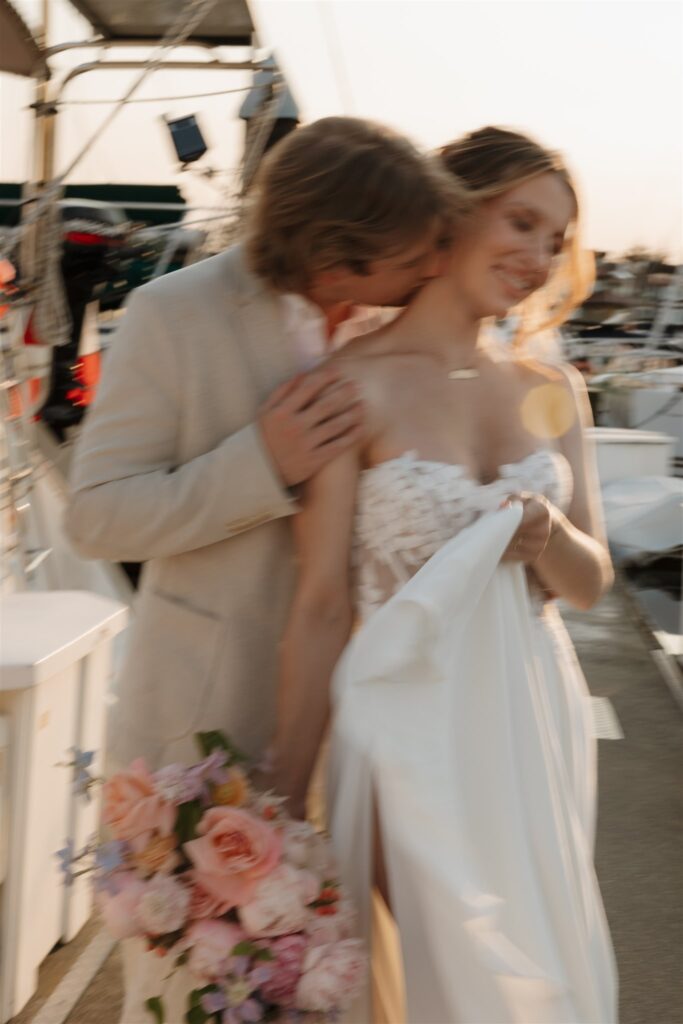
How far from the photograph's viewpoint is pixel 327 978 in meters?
1.75

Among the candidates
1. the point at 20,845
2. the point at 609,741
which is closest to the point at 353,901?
the point at 20,845

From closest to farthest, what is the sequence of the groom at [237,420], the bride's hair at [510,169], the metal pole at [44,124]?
the groom at [237,420], the bride's hair at [510,169], the metal pole at [44,124]

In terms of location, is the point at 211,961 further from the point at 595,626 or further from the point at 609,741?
the point at 595,626

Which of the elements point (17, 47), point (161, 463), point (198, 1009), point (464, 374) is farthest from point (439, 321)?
point (17, 47)

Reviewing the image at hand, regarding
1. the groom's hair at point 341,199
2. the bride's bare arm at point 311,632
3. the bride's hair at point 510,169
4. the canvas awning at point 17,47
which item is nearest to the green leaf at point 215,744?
the bride's bare arm at point 311,632

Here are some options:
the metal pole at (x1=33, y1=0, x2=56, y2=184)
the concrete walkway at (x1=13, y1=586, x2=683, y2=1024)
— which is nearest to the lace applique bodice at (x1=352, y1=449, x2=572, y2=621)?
the concrete walkway at (x1=13, y1=586, x2=683, y2=1024)

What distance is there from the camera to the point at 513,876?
76.1 inches

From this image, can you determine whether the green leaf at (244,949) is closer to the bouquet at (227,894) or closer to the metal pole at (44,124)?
the bouquet at (227,894)

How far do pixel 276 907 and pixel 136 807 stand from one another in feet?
0.87

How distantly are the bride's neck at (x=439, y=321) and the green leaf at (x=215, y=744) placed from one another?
0.81 m

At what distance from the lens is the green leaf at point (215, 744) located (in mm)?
1939

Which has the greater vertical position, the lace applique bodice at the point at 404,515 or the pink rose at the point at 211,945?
the lace applique bodice at the point at 404,515

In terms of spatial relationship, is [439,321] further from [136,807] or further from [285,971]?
[285,971]

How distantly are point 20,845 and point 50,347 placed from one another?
3.16 meters
